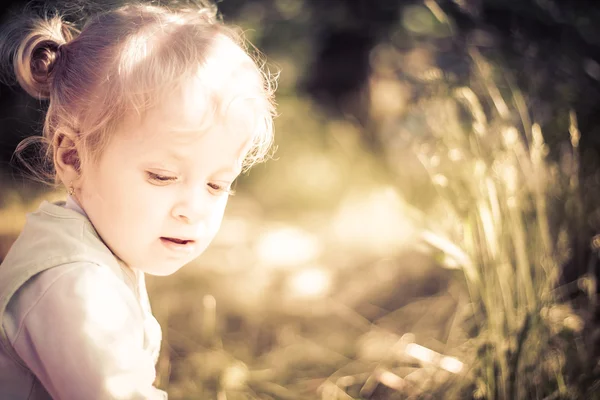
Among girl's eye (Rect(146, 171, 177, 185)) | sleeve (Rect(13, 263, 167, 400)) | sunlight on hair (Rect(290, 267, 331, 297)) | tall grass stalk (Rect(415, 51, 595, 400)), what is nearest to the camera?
sleeve (Rect(13, 263, 167, 400))

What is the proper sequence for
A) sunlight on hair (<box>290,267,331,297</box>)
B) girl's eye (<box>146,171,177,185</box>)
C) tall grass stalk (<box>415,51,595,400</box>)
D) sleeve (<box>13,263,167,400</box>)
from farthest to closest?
sunlight on hair (<box>290,267,331,297</box>) < tall grass stalk (<box>415,51,595,400</box>) < girl's eye (<box>146,171,177,185</box>) < sleeve (<box>13,263,167,400</box>)

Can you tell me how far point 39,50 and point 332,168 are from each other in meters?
1.76

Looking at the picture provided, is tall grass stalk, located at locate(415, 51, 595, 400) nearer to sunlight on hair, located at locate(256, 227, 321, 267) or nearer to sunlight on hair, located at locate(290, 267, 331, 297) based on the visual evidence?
sunlight on hair, located at locate(290, 267, 331, 297)

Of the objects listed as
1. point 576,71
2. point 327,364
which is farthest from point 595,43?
point 327,364

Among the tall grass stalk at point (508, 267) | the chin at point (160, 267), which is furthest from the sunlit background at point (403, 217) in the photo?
the chin at point (160, 267)

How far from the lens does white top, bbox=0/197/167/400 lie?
90 cm

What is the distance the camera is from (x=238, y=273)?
2.26m

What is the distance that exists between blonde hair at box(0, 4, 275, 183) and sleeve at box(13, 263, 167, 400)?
0.23m

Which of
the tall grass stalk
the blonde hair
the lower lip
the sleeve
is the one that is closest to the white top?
the sleeve

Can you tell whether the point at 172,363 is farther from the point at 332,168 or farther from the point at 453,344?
the point at 332,168

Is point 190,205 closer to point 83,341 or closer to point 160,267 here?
point 160,267

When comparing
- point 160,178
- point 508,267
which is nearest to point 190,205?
point 160,178

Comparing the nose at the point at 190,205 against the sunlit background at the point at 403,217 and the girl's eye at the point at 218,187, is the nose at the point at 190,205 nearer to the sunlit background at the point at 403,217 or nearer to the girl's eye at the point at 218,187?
the girl's eye at the point at 218,187

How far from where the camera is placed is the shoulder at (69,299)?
0.92m
